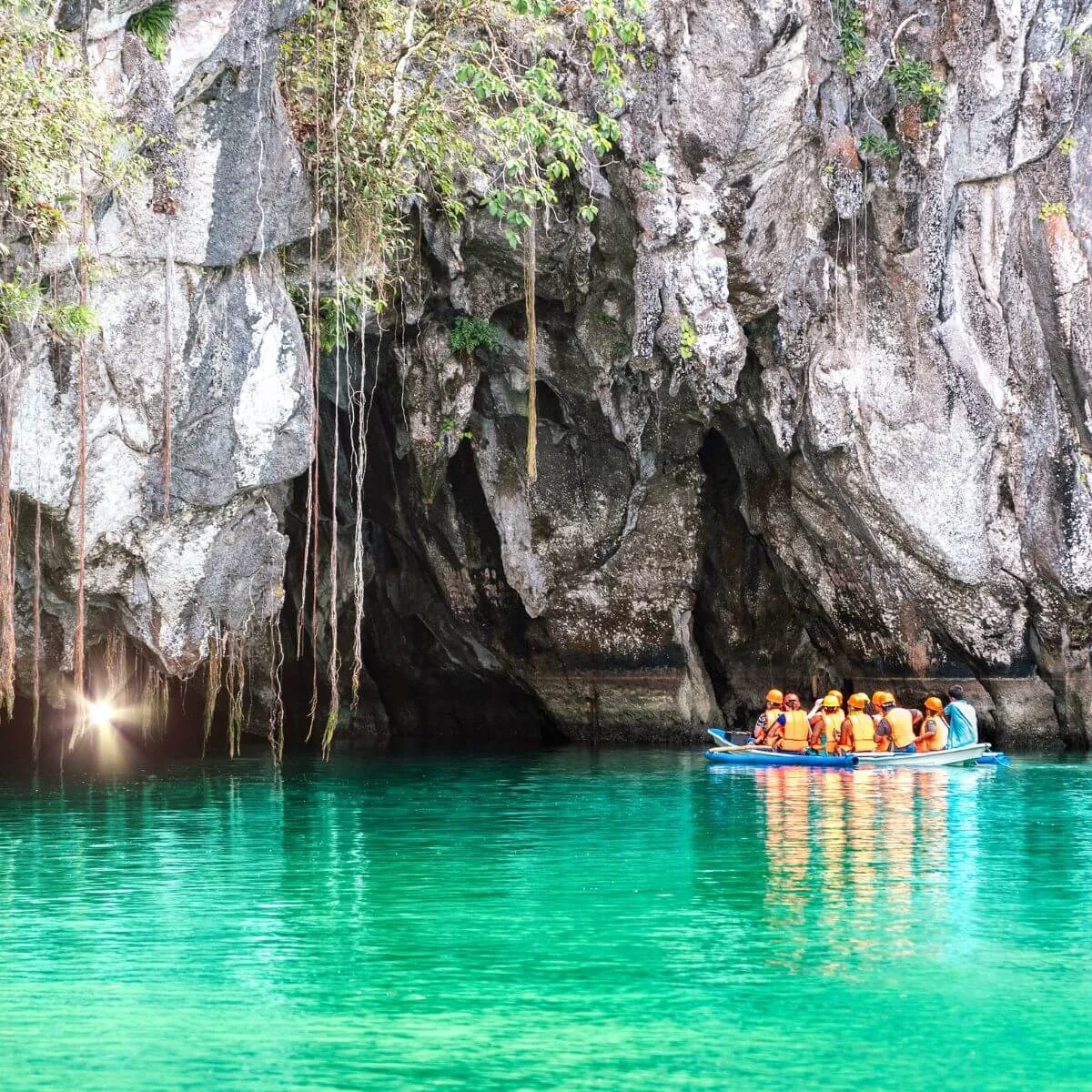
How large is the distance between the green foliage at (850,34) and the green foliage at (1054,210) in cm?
288

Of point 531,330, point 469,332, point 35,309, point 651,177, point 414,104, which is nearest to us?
point 35,309

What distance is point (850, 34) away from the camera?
17594mm

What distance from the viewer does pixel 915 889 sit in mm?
8195

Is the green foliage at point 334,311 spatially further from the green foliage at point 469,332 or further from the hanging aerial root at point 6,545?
the hanging aerial root at point 6,545

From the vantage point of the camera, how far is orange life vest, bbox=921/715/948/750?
16.8m

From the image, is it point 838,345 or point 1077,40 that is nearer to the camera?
point 1077,40

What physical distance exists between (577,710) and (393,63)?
429 inches

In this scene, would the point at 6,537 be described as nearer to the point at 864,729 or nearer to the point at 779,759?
the point at 779,759

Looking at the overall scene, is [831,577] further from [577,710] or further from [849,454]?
[577,710]

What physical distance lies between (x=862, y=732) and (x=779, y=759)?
3.33 feet

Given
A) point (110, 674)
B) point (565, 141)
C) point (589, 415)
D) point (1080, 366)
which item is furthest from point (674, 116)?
point (110, 674)

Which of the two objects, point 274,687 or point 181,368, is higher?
point 181,368

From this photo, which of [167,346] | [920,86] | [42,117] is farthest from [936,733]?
[42,117]

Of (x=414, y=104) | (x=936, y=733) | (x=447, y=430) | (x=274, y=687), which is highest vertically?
(x=414, y=104)
